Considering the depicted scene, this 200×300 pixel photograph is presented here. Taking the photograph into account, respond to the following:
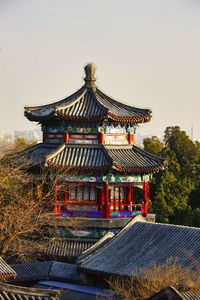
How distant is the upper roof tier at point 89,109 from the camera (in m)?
Result: 22.8

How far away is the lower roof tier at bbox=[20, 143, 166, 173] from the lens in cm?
2209

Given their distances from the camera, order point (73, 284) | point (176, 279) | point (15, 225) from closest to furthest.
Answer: point (176, 279), point (73, 284), point (15, 225)

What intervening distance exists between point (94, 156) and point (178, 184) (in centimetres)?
1373

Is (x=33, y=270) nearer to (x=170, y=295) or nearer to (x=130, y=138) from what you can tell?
(x=130, y=138)

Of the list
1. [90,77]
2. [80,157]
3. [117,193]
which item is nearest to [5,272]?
[80,157]

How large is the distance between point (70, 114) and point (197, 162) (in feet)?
60.1

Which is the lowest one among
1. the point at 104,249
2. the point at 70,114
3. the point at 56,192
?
the point at 104,249

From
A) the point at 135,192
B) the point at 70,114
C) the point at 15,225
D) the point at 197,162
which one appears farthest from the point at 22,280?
the point at 197,162

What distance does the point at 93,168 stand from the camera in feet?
72.2

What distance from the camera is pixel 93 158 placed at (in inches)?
893

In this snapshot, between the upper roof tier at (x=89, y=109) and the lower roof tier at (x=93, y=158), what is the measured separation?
131 cm

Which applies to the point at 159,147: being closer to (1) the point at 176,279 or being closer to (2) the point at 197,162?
(2) the point at 197,162

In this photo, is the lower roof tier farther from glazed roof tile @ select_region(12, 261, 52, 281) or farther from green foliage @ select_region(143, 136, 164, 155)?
green foliage @ select_region(143, 136, 164, 155)

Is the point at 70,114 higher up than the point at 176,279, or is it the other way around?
the point at 70,114
